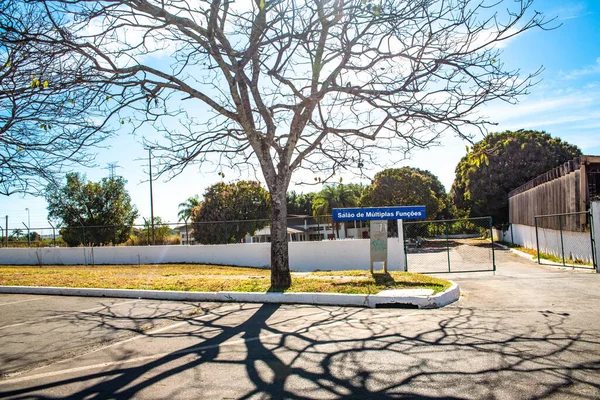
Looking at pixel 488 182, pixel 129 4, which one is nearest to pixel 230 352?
pixel 129 4

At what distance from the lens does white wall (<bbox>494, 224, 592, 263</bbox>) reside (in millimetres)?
17380

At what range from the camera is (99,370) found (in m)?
4.82

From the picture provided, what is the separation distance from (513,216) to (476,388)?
38325mm

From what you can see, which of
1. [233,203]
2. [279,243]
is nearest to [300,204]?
[233,203]

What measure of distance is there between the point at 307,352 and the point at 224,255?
17543mm

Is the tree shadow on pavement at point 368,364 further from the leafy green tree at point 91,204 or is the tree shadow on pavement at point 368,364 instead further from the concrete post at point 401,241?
the leafy green tree at point 91,204

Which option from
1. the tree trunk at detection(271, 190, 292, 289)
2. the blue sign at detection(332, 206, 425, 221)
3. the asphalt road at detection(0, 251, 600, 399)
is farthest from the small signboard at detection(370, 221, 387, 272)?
the asphalt road at detection(0, 251, 600, 399)

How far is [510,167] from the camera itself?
152 ft

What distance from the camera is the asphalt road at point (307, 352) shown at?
13.2 ft

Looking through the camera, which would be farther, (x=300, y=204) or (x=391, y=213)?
(x=300, y=204)

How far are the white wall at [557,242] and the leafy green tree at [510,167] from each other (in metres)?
12.1

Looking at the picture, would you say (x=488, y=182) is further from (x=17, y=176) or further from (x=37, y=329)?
(x=37, y=329)

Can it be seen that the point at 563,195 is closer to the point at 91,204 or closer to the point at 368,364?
the point at 368,364

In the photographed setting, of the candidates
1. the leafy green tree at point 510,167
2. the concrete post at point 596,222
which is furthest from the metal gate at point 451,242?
the concrete post at point 596,222
